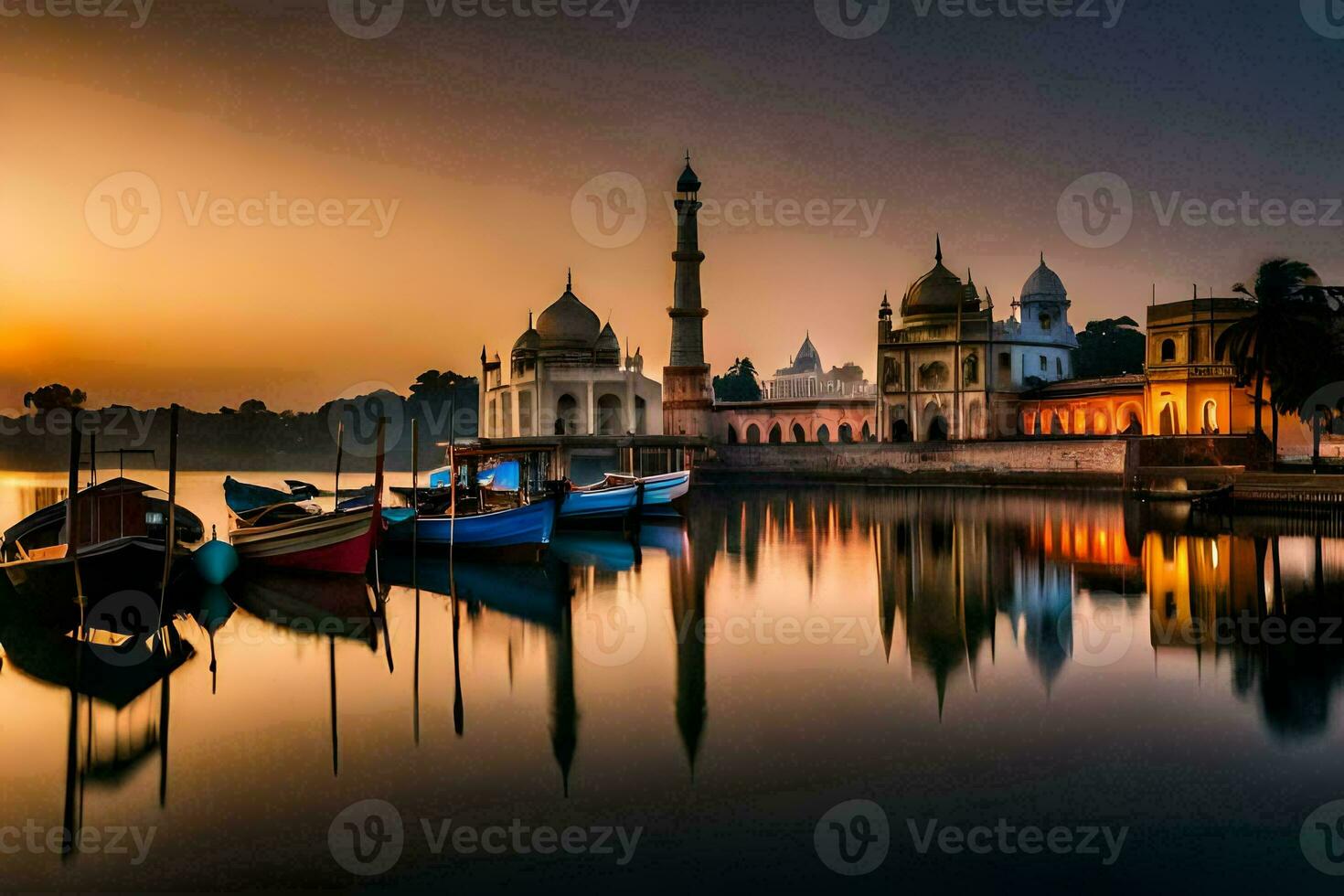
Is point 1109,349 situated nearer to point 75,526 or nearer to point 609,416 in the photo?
point 609,416

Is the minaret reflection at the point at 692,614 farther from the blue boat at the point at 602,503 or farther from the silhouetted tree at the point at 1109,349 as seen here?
the silhouetted tree at the point at 1109,349

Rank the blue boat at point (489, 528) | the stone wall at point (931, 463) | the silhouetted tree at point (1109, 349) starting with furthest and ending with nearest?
1. the silhouetted tree at point (1109, 349)
2. the stone wall at point (931, 463)
3. the blue boat at point (489, 528)

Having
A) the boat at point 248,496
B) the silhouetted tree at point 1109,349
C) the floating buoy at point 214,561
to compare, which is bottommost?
the floating buoy at point 214,561

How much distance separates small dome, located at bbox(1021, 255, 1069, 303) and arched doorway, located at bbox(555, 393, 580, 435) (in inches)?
1005

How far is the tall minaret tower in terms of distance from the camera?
2112 inches

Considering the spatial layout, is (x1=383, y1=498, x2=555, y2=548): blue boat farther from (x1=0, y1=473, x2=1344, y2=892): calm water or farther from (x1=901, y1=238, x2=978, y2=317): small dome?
(x1=901, y1=238, x2=978, y2=317): small dome

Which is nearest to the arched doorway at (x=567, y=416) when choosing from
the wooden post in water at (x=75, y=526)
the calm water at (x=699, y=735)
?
the calm water at (x=699, y=735)

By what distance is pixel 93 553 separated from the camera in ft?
51.1

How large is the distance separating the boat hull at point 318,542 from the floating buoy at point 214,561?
20.6 inches

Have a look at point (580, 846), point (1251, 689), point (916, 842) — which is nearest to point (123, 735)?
point (580, 846)

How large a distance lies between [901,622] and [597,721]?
6539 mm

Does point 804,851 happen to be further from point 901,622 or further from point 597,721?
point 901,622

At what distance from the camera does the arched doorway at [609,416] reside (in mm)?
57594

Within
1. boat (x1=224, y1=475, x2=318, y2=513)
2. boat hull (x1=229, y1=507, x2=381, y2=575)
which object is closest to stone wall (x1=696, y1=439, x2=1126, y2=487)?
boat (x1=224, y1=475, x2=318, y2=513)
